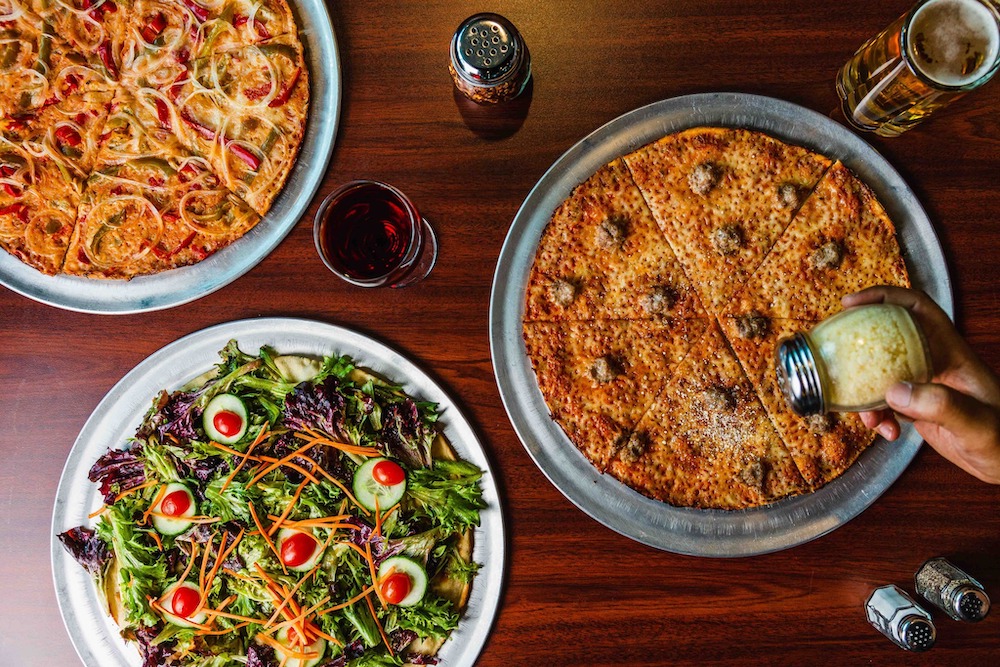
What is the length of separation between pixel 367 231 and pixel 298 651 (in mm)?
1829

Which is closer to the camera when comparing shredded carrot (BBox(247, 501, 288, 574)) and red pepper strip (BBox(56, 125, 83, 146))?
shredded carrot (BBox(247, 501, 288, 574))

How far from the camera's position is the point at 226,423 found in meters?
2.92

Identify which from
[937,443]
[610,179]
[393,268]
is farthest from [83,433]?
[937,443]

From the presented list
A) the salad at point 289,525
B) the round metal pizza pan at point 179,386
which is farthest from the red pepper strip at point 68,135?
the salad at point 289,525

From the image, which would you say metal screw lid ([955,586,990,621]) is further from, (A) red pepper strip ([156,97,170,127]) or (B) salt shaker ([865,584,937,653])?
(A) red pepper strip ([156,97,170,127])

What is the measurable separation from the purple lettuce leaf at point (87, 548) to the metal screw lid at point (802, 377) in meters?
2.98

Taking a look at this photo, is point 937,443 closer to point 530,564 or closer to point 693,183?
point 693,183

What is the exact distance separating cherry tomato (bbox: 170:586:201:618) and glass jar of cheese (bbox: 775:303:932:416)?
259 cm

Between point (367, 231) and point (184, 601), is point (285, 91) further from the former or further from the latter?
point (184, 601)

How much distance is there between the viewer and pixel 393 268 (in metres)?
2.86

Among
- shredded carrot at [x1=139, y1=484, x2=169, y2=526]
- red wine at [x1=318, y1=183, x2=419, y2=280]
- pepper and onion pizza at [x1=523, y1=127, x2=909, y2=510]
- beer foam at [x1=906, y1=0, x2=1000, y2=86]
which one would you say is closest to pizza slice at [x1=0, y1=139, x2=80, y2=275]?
shredded carrot at [x1=139, y1=484, x2=169, y2=526]

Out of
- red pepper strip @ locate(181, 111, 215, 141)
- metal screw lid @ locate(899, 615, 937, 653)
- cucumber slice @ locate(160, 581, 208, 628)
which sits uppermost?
red pepper strip @ locate(181, 111, 215, 141)

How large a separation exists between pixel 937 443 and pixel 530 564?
1821 millimetres

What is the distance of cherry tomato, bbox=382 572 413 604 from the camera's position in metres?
2.81
